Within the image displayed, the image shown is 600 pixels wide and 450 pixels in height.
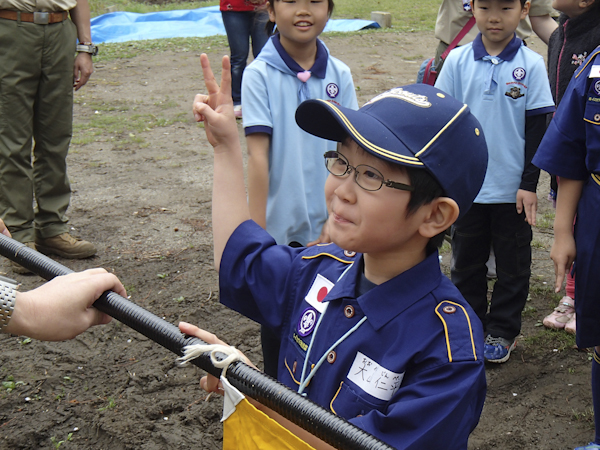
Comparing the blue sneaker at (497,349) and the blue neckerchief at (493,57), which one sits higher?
the blue neckerchief at (493,57)

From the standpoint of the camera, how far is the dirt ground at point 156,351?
2836 mm

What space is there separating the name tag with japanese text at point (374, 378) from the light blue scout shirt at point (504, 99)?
199cm

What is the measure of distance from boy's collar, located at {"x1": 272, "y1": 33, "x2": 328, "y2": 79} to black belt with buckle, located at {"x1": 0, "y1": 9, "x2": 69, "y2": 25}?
209 centimetres

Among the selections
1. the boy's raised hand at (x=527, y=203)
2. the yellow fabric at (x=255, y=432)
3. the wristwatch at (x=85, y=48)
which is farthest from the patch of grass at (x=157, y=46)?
the yellow fabric at (x=255, y=432)

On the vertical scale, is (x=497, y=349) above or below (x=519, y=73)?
below

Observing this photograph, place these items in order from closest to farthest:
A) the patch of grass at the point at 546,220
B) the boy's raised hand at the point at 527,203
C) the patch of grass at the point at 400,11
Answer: the boy's raised hand at the point at 527,203, the patch of grass at the point at 546,220, the patch of grass at the point at 400,11

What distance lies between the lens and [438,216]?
1.44m

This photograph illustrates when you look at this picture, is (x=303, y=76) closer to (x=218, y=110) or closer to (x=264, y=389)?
(x=218, y=110)

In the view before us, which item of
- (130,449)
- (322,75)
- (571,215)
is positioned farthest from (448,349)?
(130,449)

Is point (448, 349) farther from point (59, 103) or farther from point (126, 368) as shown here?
point (59, 103)

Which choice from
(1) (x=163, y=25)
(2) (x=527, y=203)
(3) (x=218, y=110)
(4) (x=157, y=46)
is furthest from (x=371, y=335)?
(1) (x=163, y=25)

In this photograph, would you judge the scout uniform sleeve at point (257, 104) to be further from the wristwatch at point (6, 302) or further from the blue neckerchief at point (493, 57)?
the wristwatch at point (6, 302)

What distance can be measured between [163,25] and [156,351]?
10148 mm

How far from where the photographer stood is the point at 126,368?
324 centimetres
